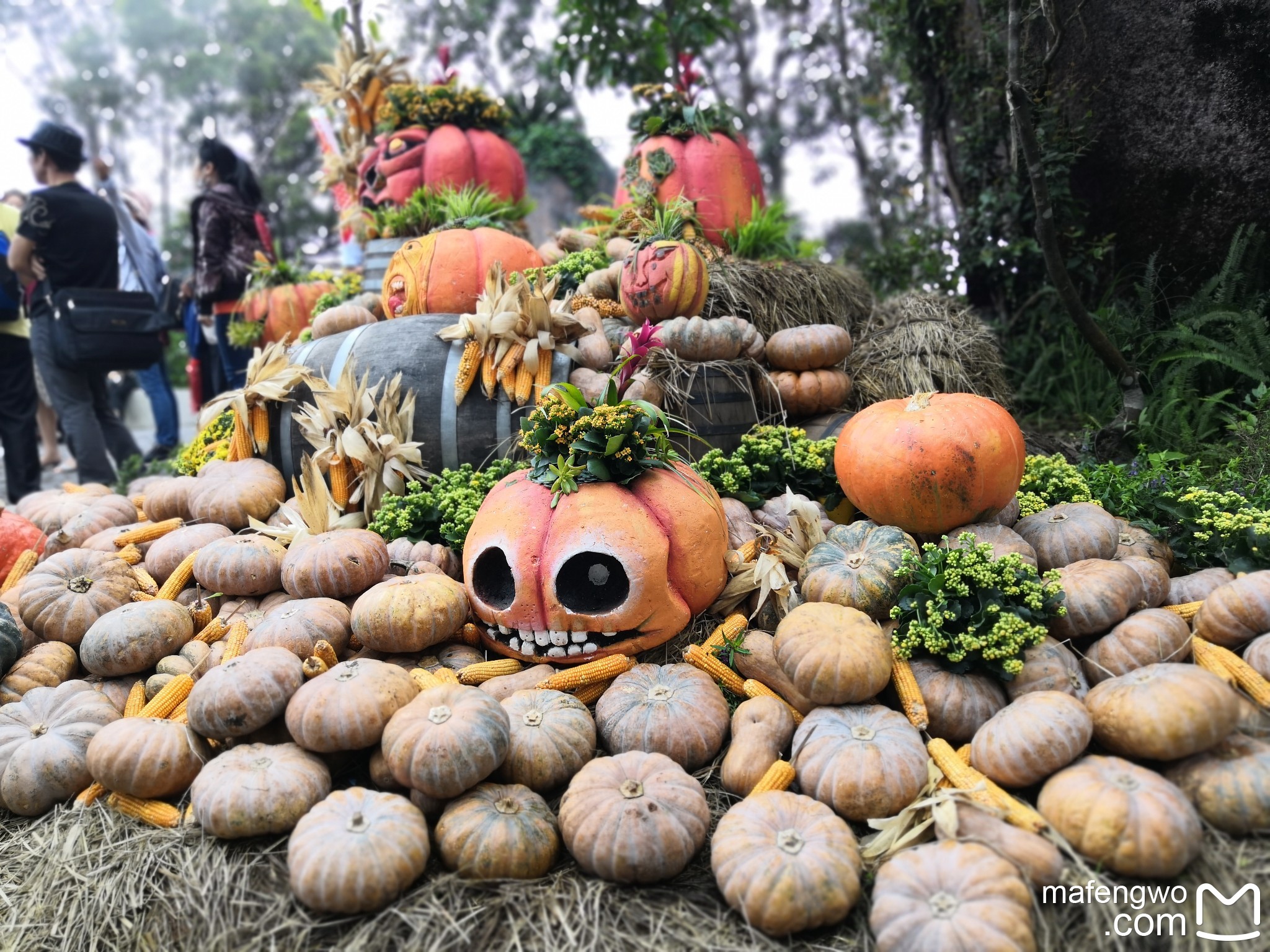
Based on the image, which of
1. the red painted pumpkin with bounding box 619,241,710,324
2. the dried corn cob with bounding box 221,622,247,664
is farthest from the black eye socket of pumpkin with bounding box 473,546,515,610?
the red painted pumpkin with bounding box 619,241,710,324

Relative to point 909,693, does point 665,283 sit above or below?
above

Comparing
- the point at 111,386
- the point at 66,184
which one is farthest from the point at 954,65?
the point at 111,386

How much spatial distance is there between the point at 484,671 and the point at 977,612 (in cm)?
190

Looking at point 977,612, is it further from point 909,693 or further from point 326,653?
point 326,653

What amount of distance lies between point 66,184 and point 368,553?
4.99 m

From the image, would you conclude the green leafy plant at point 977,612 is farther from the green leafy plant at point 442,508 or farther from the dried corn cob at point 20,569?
the dried corn cob at point 20,569

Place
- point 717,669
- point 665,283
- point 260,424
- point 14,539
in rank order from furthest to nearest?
point 260,424 → point 665,283 → point 14,539 → point 717,669

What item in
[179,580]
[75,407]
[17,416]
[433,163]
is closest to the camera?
[179,580]

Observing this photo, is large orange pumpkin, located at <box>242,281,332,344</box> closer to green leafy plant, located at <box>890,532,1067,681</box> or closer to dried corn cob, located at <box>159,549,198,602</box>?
dried corn cob, located at <box>159,549,198,602</box>

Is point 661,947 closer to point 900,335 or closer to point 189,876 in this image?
point 189,876

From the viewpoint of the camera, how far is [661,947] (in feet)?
7.70

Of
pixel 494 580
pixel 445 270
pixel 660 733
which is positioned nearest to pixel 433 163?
pixel 445 270

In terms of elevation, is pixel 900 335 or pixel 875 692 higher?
pixel 900 335

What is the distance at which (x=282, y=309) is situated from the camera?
24.6ft
